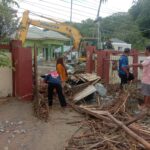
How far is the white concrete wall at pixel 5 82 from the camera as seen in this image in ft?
35.5

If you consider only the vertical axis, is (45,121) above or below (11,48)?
below

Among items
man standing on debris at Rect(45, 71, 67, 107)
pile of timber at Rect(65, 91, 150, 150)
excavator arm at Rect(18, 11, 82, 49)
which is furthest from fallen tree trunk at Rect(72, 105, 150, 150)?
excavator arm at Rect(18, 11, 82, 49)

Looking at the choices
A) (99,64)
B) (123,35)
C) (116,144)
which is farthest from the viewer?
(123,35)

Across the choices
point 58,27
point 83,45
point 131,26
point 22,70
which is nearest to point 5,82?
point 22,70

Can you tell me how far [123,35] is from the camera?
2068 inches

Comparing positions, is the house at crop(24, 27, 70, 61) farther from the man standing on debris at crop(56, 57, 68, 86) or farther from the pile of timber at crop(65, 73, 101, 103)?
the man standing on debris at crop(56, 57, 68, 86)

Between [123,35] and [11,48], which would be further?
[123,35]

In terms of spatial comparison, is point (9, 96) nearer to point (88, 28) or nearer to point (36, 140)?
point (36, 140)

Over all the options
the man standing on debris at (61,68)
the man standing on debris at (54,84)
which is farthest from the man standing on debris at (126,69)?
the man standing on debris at (54,84)

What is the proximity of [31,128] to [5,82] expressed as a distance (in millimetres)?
3469

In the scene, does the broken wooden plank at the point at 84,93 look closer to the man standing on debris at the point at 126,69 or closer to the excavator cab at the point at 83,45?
the man standing on debris at the point at 126,69

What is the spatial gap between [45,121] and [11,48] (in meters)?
3.55

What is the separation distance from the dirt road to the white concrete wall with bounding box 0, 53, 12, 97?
78 centimetres

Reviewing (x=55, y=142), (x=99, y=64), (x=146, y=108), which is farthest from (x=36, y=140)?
(x=99, y=64)
